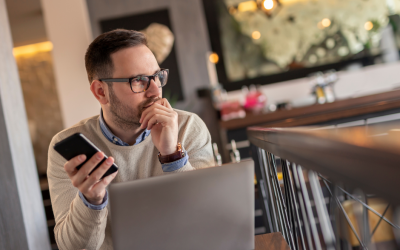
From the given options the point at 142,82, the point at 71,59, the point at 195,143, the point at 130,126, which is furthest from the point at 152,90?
the point at 71,59

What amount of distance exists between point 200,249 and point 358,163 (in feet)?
1.75

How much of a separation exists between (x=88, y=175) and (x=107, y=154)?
1.41 feet

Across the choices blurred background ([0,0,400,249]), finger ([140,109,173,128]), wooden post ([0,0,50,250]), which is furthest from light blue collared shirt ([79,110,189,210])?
blurred background ([0,0,400,249])

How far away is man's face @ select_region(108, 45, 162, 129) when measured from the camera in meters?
1.35

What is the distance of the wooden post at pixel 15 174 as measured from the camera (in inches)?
73.6

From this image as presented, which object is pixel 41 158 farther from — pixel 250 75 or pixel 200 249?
pixel 200 249

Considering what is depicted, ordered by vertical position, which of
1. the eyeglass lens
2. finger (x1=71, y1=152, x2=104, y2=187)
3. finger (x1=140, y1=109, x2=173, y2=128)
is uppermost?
the eyeglass lens

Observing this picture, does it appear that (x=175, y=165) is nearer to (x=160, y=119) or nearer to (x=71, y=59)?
(x=160, y=119)

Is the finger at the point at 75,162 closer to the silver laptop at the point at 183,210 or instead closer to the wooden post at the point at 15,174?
the silver laptop at the point at 183,210

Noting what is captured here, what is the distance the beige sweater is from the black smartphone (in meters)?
0.18

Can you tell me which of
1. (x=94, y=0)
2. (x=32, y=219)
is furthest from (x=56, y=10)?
(x=32, y=219)

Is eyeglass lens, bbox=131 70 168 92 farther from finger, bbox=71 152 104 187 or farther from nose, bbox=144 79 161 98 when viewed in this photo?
finger, bbox=71 152 104 187

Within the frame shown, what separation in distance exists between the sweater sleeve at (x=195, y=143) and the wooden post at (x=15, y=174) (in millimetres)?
1061

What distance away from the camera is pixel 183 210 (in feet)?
2.47
